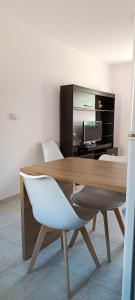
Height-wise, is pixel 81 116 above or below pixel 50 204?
above

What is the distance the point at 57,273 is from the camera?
173 centimetres

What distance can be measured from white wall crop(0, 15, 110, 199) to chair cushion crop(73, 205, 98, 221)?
1.78m

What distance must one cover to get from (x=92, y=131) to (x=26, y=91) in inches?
72.9

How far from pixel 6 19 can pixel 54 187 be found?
8.82 ft

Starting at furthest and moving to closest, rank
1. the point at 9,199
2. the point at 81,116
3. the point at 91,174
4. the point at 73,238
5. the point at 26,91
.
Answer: the point at 81,116 < the point at 26,91 < the point at 9,199 < the point at 73,238 < the point at 91,174

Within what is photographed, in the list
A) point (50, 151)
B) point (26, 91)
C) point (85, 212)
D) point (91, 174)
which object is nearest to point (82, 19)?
point (26, 91)

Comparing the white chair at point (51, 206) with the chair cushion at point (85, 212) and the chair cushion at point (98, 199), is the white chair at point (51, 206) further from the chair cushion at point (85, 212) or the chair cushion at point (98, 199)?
the chair cushion at point (98, 199)

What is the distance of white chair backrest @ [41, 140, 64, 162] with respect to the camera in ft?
12.0

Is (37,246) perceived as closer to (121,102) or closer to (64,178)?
(64,178)

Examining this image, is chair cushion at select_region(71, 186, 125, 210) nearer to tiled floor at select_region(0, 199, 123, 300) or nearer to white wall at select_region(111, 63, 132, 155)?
tiled floor at select_region(0, 199, 123, 300)

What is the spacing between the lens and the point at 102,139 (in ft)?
17.8

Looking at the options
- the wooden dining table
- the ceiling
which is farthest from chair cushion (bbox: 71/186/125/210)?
the ceiling

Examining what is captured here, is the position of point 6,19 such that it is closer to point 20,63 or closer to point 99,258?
point 20,63

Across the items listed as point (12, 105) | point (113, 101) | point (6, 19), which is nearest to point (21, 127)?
point (12, 105)
